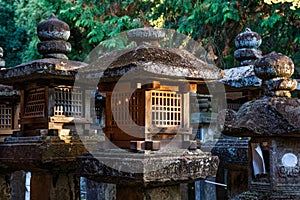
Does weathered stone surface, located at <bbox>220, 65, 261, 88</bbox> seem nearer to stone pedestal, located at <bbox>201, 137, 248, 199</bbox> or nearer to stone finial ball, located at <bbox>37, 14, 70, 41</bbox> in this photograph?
stone pedestal, located at <bbox>201, 137, 248, 199</bbox>

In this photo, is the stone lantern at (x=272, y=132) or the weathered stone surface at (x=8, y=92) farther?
the weathered stone surface at (x=8, y=92)

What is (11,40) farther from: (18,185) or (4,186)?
(4,186)

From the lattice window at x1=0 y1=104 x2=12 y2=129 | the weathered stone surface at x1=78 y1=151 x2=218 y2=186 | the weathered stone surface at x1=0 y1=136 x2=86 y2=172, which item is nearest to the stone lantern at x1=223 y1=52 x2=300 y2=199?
the weathered stone surface at x1=78 y1=151 x2=218 y2=186

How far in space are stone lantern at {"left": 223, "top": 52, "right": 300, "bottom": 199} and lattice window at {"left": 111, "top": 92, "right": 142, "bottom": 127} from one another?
3.76 feet

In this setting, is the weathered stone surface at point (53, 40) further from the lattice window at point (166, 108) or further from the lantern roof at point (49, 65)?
the lattice window at point (166, 108)

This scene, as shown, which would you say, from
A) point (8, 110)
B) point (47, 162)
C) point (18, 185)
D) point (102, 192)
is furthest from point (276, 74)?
point (18, 185)

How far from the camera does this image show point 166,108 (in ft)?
17.6

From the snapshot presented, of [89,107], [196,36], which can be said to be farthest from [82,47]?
[89,107]

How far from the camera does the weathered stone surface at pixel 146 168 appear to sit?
4797 mm

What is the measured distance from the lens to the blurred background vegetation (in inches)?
458

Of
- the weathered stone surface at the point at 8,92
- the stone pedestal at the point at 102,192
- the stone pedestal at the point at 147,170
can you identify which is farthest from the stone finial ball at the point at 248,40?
the stone pedestal at the point at 102,192

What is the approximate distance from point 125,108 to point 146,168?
0.92m

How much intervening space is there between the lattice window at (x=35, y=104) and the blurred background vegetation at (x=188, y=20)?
16.7 ft

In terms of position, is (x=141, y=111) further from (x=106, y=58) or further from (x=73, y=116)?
(x=73, y=116)
